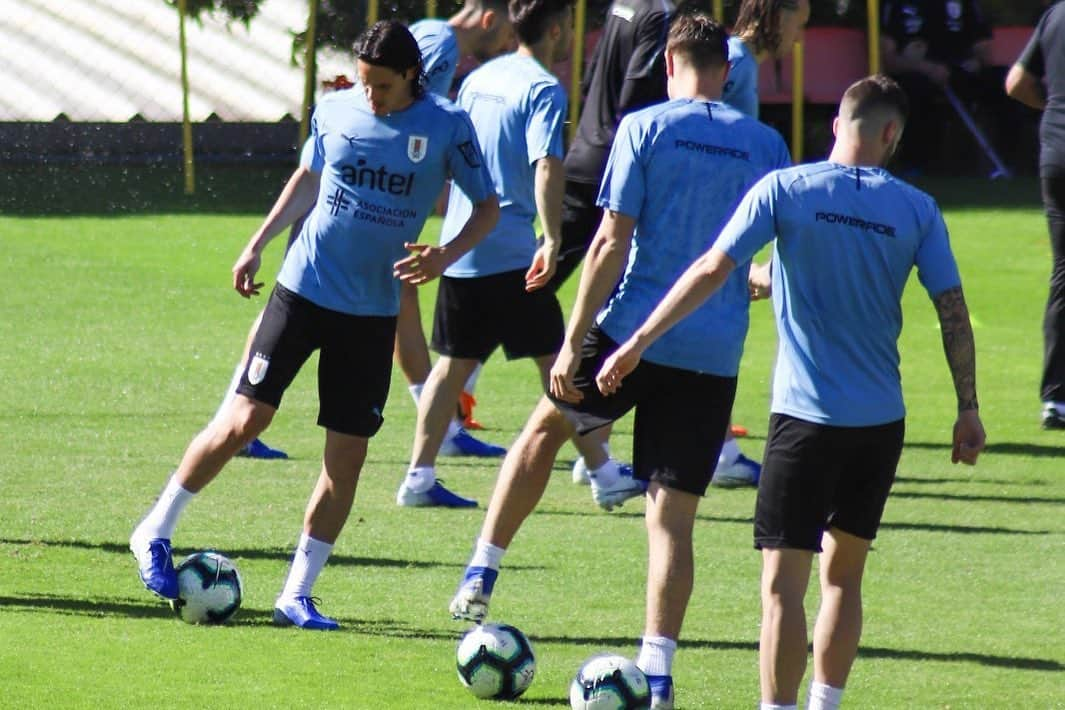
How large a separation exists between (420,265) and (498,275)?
1.90 meters

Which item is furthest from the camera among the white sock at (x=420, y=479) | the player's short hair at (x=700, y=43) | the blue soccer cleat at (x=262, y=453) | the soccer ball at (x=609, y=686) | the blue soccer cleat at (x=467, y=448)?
the blue soccer cleat at (x=467, y=448)

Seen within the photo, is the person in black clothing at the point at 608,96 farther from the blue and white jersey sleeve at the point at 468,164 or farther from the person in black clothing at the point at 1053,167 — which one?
the person in black clothing at the point at 1053,167

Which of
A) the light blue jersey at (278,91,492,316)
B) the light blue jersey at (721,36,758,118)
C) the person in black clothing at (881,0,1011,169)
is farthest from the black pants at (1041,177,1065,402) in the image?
the person in black clothing at (881,0,1011,169)

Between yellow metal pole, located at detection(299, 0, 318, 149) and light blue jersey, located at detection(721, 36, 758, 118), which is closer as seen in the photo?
light blue jersey, located at detection(721, 36, 758, 118)

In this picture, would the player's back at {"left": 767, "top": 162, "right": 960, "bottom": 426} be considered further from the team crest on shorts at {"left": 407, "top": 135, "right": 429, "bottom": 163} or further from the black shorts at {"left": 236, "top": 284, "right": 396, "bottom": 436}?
the black shorts at {"left": 236, "top": 284, "right": 396, "bottom": 436}

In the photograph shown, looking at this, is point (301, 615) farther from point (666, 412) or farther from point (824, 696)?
point (824, 696)

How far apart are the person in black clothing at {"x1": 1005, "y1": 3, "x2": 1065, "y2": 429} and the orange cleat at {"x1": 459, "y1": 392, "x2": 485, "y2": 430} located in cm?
328

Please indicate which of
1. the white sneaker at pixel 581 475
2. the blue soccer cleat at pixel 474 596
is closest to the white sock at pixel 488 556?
the blue soccer cleat at pixel 474 596

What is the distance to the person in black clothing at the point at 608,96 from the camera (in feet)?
29.3

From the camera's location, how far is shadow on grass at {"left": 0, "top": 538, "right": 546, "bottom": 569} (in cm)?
771

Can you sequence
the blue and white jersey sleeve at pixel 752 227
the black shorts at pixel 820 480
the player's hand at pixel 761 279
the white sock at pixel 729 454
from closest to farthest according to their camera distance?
the blue and white jersey sleeve at pixel 752 227, the black shorts at pixel 820 480, the player's hand at pixel 761 279, the white sock at pixel 729 454

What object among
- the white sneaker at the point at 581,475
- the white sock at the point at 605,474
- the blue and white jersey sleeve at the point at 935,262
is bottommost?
the white sneaker at the point at 581,475

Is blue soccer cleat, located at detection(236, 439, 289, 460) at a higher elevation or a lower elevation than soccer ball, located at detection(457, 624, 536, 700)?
lower

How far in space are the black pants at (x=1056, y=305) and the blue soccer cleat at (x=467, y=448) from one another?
3.26 meters
